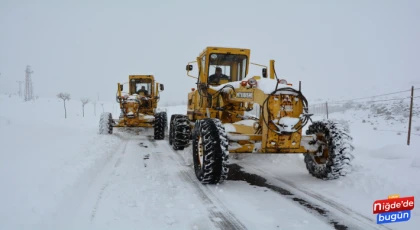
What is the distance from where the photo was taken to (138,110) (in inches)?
557

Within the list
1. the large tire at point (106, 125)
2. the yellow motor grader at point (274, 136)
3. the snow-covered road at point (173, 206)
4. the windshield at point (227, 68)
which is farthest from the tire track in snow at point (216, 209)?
the large tire at point (106, 125)

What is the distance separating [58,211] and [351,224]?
3516mm

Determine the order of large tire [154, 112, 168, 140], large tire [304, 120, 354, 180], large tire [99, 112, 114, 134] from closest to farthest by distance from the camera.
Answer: large tire [304, 120, 354, 180] → large tire [154, 112, 168, 140] → large tire [99, 112, 114, 134]

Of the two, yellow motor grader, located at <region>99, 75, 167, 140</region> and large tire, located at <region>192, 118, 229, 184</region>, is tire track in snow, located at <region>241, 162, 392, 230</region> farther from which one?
yellow motor grader, located at <region>99, 75, 167, 140</region>

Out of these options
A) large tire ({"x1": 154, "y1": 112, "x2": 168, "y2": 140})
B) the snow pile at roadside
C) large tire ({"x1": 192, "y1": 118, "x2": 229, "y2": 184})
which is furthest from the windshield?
large tire ({"x1": 154, "y1": 112, "x2": 168, "y2": 140})

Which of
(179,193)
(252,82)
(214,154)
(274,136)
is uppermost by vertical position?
(252,82)

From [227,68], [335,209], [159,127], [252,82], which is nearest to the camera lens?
[335,209]

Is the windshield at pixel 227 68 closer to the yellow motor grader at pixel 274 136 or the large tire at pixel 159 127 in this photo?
the yellow motor grader at pixel 274 136

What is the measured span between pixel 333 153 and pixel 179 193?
270 centimetres

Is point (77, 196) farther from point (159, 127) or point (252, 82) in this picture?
point (159, 127)

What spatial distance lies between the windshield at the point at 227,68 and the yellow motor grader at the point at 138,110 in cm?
504

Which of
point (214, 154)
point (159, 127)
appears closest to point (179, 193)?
point (214, 154)

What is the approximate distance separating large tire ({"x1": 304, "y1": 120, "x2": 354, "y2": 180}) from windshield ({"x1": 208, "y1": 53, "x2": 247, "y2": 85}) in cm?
341

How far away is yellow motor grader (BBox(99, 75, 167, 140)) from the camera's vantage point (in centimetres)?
1320
